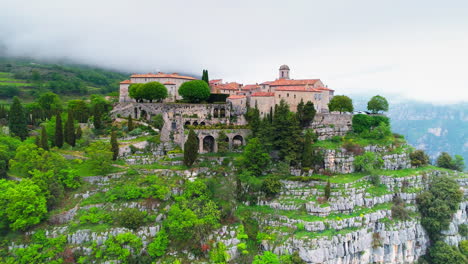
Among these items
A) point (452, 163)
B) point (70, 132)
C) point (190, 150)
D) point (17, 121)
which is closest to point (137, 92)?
point (70, 132)

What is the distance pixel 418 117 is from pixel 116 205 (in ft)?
605

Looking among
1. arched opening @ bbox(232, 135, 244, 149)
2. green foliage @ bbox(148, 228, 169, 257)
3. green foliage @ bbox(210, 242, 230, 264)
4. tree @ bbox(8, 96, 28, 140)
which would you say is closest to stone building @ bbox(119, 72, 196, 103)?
arched opening @ bbox(232, 135, 244, 149)

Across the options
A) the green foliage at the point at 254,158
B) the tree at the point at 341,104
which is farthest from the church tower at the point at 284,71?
the green foliage at the point at 254,158

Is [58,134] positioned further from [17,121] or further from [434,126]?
[434,126]

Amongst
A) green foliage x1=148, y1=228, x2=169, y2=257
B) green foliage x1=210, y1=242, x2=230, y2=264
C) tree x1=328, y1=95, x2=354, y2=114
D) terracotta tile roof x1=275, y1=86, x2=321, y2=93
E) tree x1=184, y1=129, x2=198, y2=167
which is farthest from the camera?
tree x1=328, y1=95, x2=354, y2=114

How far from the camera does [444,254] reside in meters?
37.8

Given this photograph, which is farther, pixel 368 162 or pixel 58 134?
pixel 58 134

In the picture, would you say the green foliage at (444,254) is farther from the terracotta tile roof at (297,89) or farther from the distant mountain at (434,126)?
the distant mountain at (434,126)

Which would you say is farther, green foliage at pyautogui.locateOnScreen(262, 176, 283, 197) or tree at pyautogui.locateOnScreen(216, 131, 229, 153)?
tree at pyautogui.locateOnScreen(216, 131, 229, 153)

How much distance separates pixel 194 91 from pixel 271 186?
96.3 feet

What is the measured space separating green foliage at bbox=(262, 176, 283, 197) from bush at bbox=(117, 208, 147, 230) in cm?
1658

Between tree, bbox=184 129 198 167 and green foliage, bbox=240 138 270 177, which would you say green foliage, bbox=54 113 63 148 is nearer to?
tree, bbox=184 129 198 167

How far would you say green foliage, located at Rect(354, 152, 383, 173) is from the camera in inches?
1663

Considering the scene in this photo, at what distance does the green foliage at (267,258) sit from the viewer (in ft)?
105
